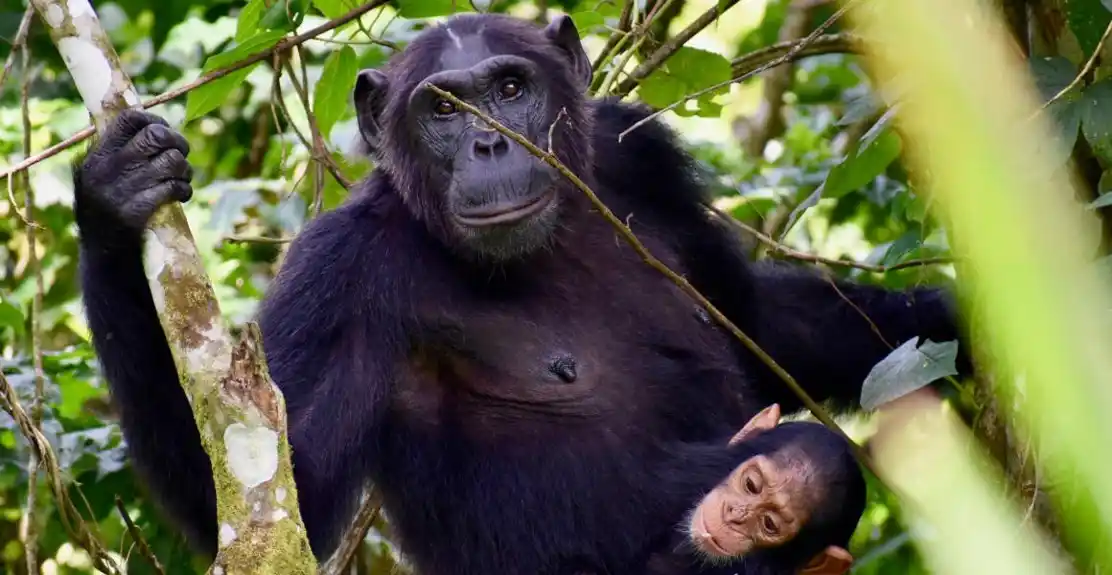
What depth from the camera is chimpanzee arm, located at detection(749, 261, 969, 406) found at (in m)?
4.55

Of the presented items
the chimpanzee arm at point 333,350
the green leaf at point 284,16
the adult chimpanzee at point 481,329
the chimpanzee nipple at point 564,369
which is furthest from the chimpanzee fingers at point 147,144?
the chimpanzee nipple at point 564,369

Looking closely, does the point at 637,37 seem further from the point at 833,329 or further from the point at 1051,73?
the point at 1051,73

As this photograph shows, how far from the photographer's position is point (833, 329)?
4.65m

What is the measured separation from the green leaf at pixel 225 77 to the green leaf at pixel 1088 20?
213cm

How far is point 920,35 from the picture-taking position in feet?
1.68

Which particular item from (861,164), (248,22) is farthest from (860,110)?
(248,22)

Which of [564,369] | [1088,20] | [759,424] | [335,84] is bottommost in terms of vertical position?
[759,424]

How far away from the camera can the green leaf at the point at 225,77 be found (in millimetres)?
3572

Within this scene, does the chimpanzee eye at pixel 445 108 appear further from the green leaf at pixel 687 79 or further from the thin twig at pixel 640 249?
the green leaf at pixel 687 79

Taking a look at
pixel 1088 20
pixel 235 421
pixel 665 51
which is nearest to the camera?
pixel 235 421

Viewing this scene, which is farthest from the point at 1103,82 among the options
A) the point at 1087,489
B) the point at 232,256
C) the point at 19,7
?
the point at 19,7

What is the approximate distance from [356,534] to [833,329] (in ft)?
6.16

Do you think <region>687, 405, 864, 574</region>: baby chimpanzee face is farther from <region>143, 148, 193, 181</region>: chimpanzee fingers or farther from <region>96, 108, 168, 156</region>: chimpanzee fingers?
<region>96, 108, 168, 156</region>: chimpanzee fingers

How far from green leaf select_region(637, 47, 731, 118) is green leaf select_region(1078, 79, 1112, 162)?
147cm
